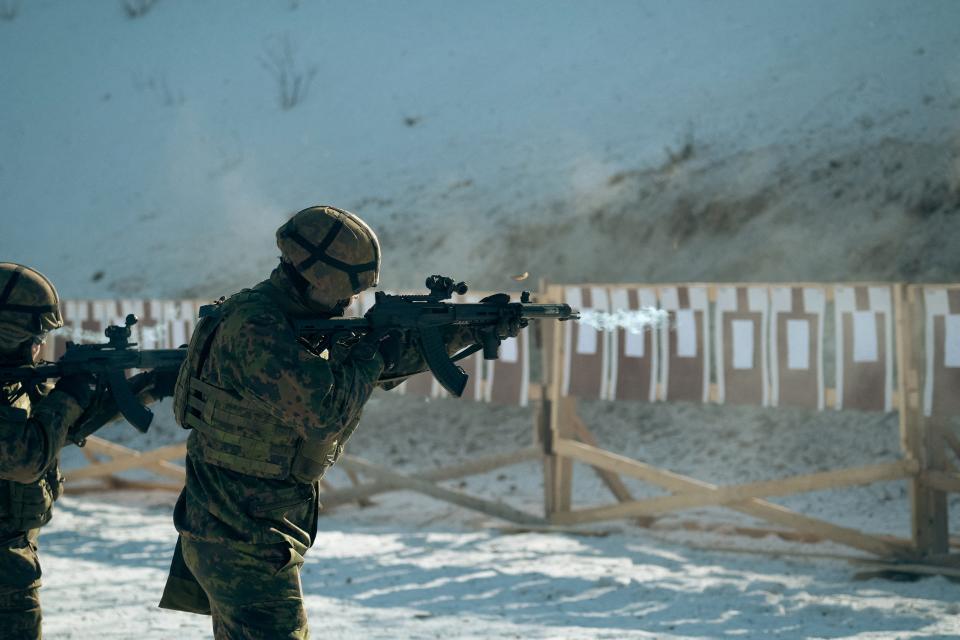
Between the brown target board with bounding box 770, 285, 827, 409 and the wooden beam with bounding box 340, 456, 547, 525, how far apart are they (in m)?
2.46

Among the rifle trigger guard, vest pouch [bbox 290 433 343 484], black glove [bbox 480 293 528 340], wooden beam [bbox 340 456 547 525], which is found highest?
black glove [bbox 480 293 528 340]

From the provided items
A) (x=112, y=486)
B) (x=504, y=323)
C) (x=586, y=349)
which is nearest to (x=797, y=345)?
(x=586, y=349)

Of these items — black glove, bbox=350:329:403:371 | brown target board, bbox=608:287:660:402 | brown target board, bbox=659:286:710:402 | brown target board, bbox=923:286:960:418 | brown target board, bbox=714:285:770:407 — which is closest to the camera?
black glove, bbox=350:329:403:371

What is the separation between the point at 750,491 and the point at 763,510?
20 centimetres

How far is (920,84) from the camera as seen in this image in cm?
1582

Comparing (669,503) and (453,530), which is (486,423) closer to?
(453,530)

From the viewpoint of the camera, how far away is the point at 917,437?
8.12 meters

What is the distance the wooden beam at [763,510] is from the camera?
8.24 meters

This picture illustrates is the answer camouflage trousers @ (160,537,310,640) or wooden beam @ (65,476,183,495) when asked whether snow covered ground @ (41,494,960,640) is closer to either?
wooden beam @ (65,476,183,495)

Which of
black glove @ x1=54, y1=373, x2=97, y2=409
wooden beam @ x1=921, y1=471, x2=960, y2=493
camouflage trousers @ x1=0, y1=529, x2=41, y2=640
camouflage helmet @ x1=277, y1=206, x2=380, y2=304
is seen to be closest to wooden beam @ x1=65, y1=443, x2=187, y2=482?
black glove @ x1=54, y1=373, x2=97, y2=409

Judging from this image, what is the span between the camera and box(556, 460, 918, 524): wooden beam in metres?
8.17

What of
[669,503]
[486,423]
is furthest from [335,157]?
[669,503]

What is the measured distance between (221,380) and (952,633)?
190 inches

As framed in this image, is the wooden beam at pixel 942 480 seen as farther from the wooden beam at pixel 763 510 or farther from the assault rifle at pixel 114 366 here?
the assault rifle at pixel 114 366
